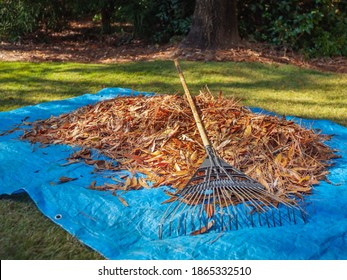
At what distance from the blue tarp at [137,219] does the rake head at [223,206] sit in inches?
2.9

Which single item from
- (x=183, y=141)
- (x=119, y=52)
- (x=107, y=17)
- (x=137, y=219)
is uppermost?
(x=107, y=17)

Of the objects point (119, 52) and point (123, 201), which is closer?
point (123, 201)

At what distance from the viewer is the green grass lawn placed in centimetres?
525

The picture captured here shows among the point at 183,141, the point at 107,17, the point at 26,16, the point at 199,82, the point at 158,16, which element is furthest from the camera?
the point at 107,17

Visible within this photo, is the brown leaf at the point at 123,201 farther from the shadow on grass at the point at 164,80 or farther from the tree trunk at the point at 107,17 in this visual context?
the tree trunk at the point at 107,17

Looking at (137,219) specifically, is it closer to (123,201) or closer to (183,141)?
(123,201)

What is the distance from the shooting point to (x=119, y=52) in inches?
324

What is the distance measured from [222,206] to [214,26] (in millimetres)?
5312

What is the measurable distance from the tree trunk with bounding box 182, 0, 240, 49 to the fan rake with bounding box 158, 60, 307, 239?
499 cm

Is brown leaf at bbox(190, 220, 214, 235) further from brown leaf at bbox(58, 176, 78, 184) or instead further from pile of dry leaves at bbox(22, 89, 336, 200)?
brown leaf at bbox(58, 176, 78, 184)

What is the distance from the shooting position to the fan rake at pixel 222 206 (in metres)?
2.40

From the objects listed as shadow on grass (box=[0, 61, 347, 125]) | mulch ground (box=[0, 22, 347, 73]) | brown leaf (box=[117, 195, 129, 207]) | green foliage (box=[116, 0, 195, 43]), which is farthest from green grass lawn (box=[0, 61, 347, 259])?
brown leaf (box=[117, 195, 129, 207])

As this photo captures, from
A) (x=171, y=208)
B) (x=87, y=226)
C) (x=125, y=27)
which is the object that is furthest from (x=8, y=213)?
(x=125, y=27)

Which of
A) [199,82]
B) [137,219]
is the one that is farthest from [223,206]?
[199,82]
